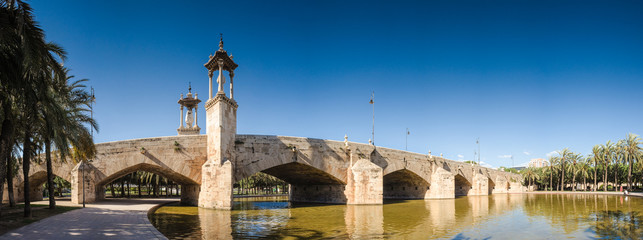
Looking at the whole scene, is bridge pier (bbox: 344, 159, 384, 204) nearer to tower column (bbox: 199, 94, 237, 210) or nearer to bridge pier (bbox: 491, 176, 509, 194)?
tower column (bbox: 199, 94, 237, 210)

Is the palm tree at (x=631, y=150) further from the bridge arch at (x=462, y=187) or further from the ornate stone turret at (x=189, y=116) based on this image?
the ornate stone turret at (x=189, y=116)

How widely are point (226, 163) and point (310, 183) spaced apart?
44.9 ft

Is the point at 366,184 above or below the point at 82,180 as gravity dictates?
below

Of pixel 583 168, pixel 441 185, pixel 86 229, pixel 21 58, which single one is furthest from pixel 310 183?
pixel 583 168

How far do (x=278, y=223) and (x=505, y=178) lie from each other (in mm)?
59521

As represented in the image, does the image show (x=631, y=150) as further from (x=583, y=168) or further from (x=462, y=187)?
(x=462, y=187)

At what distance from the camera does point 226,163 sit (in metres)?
23.1

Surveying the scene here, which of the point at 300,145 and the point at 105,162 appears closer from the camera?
the point at 105,162

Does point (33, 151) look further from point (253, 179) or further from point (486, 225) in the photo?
point (253, 179)

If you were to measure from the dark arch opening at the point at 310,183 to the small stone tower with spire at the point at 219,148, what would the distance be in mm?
5755

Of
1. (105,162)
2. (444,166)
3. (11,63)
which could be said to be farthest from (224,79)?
(444,166)

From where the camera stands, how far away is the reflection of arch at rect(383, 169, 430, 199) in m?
39.5

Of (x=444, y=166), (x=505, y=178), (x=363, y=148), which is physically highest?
(x=363, y=148)

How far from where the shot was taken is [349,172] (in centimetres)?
3055
